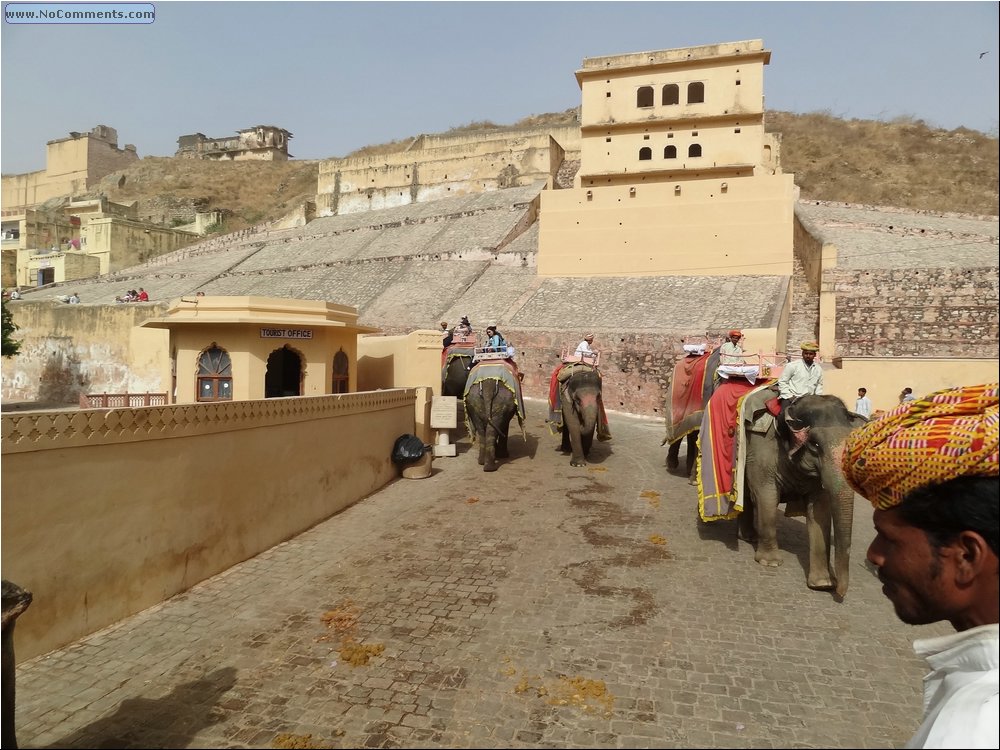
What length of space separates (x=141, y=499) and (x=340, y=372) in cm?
589

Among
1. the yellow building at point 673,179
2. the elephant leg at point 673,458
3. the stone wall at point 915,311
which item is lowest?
the elephant leg at point 673,458

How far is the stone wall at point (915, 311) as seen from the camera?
16781mm

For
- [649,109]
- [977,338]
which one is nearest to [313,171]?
[649,109]

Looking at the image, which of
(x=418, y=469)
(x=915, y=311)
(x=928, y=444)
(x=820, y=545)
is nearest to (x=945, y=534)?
(x=928, y=444)

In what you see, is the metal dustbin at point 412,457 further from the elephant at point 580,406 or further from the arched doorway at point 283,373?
the elephant at point 580,406

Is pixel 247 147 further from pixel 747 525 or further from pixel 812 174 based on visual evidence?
pixel 747 525

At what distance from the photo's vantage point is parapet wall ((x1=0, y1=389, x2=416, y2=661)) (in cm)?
442

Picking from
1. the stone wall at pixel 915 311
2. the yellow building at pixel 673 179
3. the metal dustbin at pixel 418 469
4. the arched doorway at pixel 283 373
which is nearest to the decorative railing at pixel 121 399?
the arched doorway at pixel 283 373

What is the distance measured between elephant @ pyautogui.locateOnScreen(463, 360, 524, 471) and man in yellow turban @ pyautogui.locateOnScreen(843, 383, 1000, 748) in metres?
9.47

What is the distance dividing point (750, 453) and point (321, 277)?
1115 inches

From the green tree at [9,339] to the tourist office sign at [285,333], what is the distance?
15.5 m

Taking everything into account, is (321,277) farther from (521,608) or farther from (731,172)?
(521,608)

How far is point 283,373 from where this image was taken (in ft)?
40.4

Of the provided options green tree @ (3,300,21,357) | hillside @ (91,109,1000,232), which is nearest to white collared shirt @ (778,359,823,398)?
hillside @ (91,109,1000,232)
